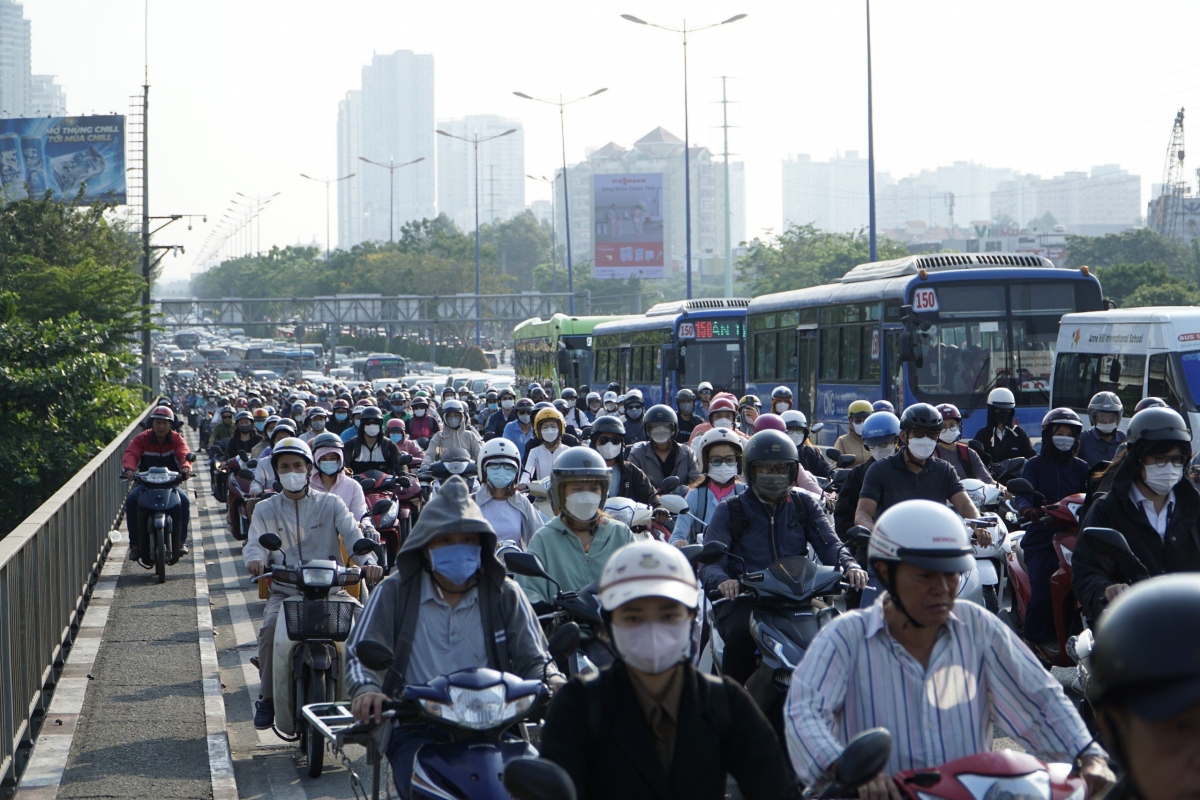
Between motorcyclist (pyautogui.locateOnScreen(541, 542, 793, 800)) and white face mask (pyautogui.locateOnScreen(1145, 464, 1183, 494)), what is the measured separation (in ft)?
11.6

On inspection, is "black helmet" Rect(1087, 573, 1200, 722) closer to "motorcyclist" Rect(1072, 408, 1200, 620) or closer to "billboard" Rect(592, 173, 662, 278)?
"motorcyclist" Rect(1072, 408, 1200, 620)

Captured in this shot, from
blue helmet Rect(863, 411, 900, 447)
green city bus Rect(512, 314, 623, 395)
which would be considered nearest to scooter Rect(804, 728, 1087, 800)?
blue helmet Rect(863, 411, 900, 447)

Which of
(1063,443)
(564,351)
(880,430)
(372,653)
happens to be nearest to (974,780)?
(372,653)

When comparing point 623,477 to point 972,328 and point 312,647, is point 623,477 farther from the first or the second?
point 972,328

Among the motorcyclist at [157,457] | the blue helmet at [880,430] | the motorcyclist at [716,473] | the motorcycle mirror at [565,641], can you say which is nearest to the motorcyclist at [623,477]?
the motorcyclist at [716,473]

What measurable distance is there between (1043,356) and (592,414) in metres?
8.61

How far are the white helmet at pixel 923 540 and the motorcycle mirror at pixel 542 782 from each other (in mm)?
1124

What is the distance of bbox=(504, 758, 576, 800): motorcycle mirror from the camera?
3.31 meters

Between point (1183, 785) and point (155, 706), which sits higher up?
point (1183, 785)

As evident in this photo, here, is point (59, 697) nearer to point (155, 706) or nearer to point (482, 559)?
point (155, 706)

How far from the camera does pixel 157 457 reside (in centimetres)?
1588

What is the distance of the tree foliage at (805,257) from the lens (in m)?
82.2

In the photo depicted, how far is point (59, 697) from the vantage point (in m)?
9.48

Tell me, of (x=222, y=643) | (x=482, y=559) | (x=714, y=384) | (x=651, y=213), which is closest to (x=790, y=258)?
(x=651, y=213)
